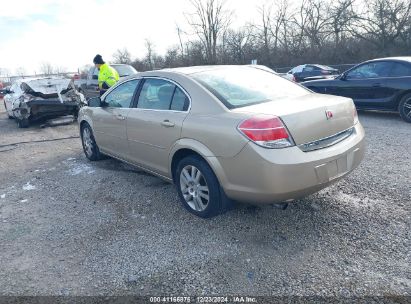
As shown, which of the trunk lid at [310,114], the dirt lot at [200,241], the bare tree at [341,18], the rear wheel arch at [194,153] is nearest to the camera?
A: the dirt lot at [200,241]

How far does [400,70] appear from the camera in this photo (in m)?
7.59

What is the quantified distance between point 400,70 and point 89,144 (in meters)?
6.97

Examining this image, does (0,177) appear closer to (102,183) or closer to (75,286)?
(102,183)

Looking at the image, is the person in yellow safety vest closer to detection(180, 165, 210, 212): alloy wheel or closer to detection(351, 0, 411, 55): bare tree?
detection(180, 165, 210, 212): alloy wheel

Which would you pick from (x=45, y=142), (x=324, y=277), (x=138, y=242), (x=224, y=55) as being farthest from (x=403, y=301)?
(x=224, y=55)

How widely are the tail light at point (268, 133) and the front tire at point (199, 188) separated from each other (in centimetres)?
67

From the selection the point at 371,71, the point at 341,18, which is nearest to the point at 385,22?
the point at 341,18

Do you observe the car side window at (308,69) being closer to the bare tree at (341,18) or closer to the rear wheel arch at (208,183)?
the bare tree at (341,18)

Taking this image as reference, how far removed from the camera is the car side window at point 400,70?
7454mm

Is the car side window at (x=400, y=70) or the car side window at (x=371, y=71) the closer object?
the car side window at (x=400, y=70)

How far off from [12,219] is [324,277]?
140 inches

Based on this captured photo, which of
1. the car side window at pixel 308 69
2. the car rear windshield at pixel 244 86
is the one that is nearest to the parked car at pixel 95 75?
the car rear windshield at pixel 244 86

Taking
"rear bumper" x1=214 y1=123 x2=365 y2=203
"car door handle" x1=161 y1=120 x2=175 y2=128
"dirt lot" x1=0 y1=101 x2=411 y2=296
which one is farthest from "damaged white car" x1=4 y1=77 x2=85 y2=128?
"rear bumper" x1=214 y1=123 x2=365 y2=203

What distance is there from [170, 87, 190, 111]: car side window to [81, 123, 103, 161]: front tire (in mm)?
2563
